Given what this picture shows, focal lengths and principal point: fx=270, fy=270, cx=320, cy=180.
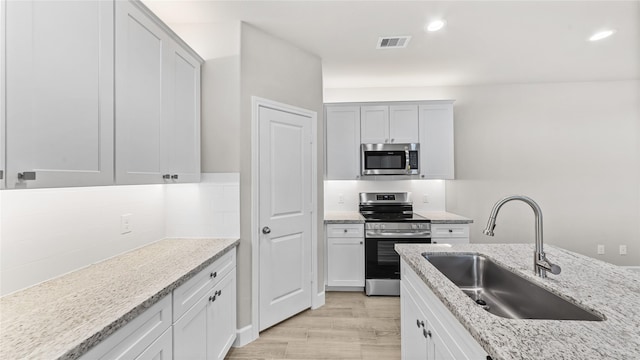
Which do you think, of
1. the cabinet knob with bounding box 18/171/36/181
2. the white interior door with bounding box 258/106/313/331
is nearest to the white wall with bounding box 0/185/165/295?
the cabinet knob with bounding box 18/171/36/181

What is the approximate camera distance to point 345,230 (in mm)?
3393

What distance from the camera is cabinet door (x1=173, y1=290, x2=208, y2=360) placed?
1408mm

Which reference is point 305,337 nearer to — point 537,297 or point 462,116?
point 537,297

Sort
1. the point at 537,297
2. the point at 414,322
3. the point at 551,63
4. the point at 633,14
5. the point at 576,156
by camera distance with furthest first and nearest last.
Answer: the point at 576,156, the point at 551,63, the point at 633,14, the point at 414,322, the point at 537,297

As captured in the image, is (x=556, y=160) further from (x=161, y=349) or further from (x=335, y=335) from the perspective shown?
(x=161, y=349)

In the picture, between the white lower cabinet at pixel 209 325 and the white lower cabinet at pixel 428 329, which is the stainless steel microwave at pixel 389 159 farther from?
the white lower cabinet at pixel 209 325

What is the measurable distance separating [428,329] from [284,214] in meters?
1.63

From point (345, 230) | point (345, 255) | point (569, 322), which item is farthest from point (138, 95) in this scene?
Result: point (345, 255)

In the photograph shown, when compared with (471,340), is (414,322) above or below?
below

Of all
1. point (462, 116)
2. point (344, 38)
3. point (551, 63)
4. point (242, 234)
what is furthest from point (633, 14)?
point (242, 234)

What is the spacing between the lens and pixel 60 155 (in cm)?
108

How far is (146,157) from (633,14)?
4.01 m

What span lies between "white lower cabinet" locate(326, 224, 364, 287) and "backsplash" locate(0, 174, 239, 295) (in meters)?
1.45

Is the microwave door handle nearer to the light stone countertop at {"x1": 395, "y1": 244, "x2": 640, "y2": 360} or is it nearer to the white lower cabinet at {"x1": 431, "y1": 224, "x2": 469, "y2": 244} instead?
the white lower cabinet at {"x1": 431, "y1": 224, "x2": 469, "y2": 244}
